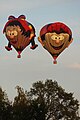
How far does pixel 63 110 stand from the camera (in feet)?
354

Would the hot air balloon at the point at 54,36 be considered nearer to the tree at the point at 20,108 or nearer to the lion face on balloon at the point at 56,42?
the lion face on balloon at the point at 56,42

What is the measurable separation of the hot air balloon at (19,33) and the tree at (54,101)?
70.3ft

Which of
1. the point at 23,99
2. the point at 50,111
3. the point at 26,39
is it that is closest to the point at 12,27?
the point at 26,39

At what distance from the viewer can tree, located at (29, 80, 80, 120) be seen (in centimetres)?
10638

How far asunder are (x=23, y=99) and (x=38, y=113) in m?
3.59

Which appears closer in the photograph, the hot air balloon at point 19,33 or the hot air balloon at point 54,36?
the hot air balloon at point 54,36

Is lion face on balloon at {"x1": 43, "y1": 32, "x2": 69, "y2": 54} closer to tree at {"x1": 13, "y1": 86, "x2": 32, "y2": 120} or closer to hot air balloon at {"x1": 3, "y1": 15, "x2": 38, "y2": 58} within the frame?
hot air balloon at {"x1": 3, "y1": 15, "x2": 38, "y2": 58}

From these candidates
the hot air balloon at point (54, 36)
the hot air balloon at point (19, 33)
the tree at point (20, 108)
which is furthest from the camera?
Answer: the tree at point (20, 108)

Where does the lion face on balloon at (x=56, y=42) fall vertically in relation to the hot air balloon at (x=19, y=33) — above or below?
below

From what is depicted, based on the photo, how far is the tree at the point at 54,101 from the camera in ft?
349

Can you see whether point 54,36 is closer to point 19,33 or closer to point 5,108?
point 19,33

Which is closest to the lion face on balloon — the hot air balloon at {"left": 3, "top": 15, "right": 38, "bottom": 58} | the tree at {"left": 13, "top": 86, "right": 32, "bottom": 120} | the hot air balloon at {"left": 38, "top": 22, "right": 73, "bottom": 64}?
the hot air balloon at {"left": 38, "top": 22, "right": 73, "bottom": 64}

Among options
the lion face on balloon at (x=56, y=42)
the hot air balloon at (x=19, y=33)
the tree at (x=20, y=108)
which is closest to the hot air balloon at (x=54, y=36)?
→ the lion face on balloon at (x=56, y=42)

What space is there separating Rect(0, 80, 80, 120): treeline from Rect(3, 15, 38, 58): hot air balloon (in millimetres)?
17235
